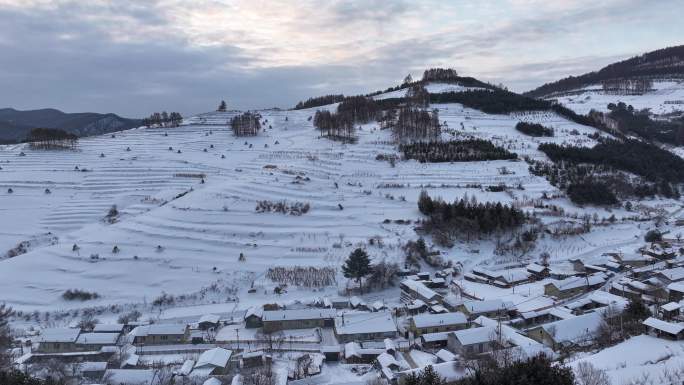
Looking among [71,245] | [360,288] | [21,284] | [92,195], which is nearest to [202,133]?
[92,195]

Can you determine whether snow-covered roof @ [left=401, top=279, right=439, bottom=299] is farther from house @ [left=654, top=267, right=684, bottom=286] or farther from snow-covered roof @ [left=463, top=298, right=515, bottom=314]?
house @ [left=654, top=267, right=684, bottom=286]

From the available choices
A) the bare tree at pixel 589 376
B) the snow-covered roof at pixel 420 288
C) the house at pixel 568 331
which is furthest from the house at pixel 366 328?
the bare tree at pixel 589 376

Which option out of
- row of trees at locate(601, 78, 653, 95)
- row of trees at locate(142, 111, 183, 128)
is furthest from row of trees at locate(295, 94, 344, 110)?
row of trees at locate(601, 78, 653, 95)

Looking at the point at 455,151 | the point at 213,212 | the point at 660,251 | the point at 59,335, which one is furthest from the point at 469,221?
the point at 59,335

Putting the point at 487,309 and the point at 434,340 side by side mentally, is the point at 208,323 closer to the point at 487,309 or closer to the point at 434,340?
the point at 434,340

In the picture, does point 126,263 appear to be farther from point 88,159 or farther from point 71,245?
point 88,159
